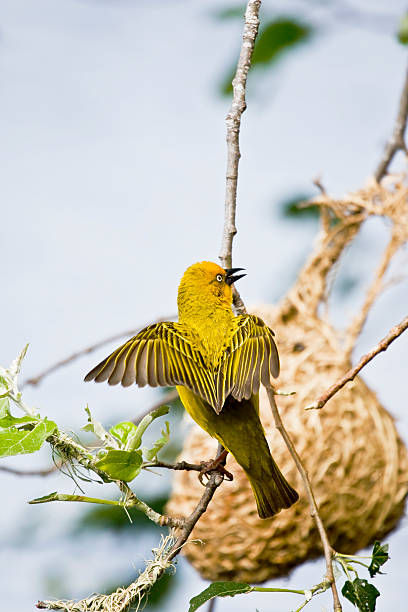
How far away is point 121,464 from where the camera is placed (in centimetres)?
108

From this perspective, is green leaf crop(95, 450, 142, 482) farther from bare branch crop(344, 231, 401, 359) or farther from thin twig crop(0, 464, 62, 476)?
bare branch crop(344, 231, 401, 359)

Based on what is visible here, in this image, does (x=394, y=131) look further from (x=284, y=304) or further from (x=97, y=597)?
(x=97, y=597)

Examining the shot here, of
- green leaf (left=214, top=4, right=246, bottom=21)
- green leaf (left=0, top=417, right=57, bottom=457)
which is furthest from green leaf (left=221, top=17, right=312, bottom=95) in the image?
green leaf (left=0, top=417, right=57, bottom=457)

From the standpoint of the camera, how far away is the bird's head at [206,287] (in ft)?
5.37

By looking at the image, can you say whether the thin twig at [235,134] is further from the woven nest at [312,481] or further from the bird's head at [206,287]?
the woven nest at [312,481]

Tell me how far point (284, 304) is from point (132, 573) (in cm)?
102

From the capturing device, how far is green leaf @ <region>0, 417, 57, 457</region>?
953mm

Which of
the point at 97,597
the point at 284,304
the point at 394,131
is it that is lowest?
the point at 97,597

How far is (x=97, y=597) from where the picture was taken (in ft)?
3.96

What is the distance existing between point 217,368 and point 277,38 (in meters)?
1.31

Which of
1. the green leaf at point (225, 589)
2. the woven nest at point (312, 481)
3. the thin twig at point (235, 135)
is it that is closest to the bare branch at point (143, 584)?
the green leaf at point (225, 589)

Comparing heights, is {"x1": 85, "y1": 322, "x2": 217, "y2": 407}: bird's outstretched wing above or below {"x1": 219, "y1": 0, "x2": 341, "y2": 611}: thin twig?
below


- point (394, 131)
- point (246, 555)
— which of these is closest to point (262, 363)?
point (246, 555)

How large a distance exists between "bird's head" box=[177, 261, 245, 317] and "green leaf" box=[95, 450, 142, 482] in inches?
22.4
